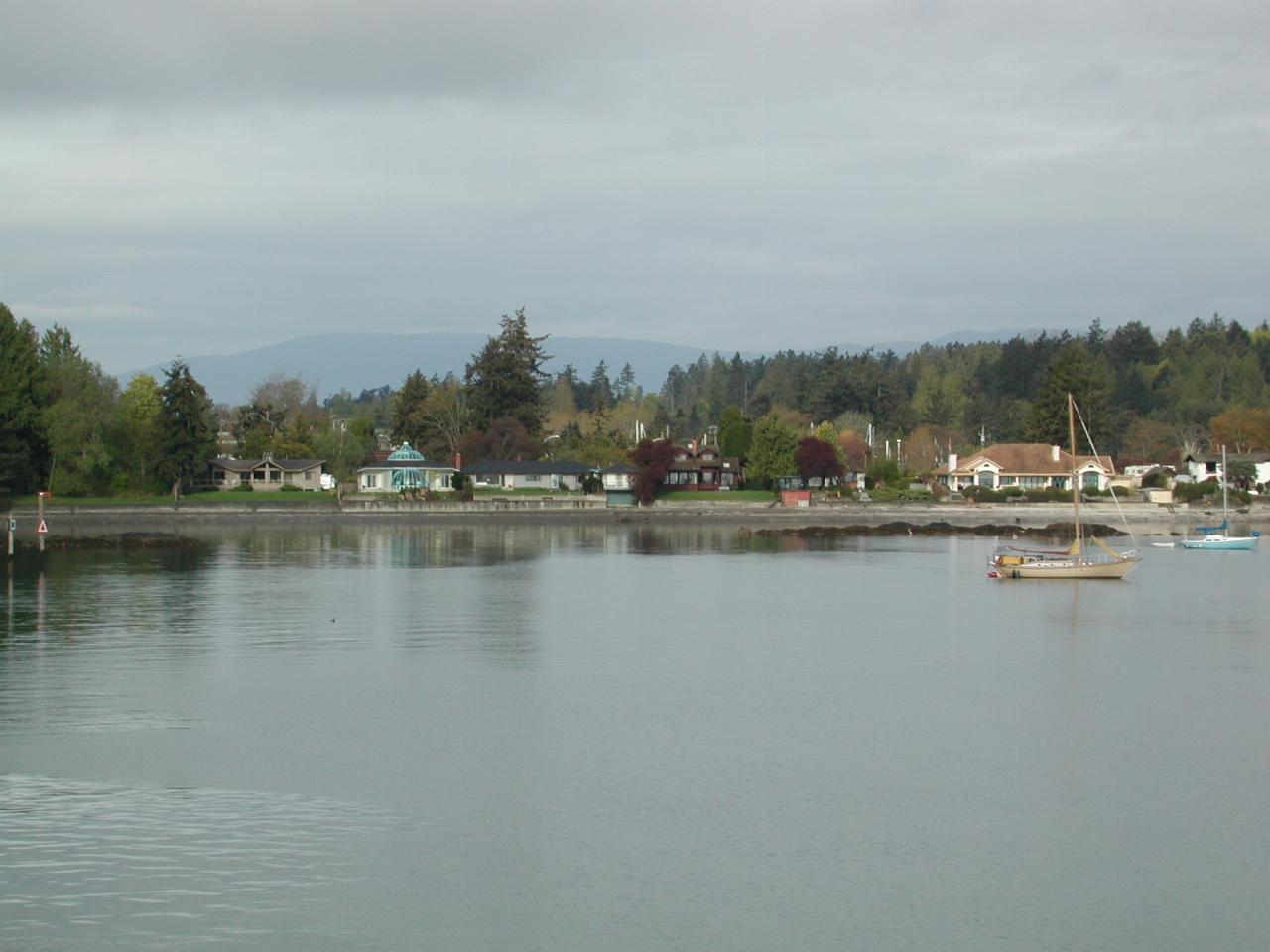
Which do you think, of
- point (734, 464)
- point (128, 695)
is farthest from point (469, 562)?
point (734, 464)

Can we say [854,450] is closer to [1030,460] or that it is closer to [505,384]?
[1030,460]

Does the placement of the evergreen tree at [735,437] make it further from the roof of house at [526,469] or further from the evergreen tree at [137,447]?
the evergreen tree at [137,447]

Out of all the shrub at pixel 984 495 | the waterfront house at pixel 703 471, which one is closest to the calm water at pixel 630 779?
the shrub at pixel 984 495

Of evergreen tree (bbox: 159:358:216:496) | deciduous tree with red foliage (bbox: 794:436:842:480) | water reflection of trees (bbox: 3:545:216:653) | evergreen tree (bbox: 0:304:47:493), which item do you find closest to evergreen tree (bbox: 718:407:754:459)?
deciduous tree with red foliage (bbox: 794:436:842:480)

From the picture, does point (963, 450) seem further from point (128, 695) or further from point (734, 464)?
point (128, 695)

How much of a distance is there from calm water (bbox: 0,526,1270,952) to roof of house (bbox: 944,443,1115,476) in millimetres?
53112

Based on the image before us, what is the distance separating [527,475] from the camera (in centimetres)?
8688

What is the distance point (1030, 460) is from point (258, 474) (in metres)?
49.9

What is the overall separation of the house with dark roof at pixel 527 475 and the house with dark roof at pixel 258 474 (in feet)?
38.7

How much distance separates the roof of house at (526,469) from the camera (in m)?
87.0

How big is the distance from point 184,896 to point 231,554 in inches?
1669

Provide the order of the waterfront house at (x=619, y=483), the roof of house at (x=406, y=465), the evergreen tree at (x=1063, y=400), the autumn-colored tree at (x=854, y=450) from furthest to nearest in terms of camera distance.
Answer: the autumn-colored tree at (x=854, y=450)
the evergreen tree at (x=1063, y=400)
the roof of house at (x=406, y=465)
the waterfront house at (x=619, y=483)

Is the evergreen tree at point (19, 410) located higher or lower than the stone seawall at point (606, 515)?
higher

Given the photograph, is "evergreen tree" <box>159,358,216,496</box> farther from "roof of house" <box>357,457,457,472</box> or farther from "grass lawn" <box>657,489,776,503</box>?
"grass lawn" <box>657,489,776,503</box>
